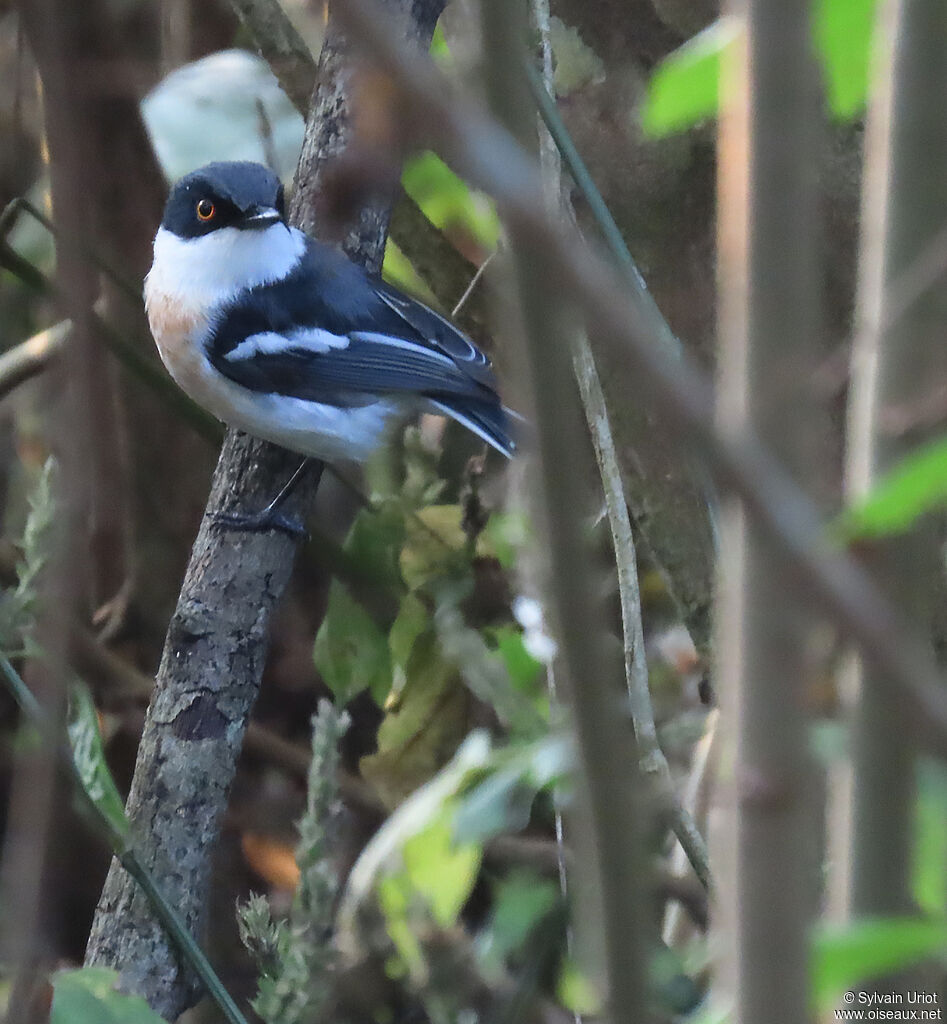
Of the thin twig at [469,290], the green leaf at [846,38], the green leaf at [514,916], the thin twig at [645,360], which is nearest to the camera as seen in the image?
the thin twig at [645,360]

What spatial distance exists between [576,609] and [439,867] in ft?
3.47

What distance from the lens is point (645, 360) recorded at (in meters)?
0.41

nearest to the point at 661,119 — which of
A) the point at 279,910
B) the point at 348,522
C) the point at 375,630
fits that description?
the point at 375,630

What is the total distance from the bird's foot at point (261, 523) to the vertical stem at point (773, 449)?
1.65 meters

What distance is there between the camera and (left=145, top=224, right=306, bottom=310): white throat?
293cm

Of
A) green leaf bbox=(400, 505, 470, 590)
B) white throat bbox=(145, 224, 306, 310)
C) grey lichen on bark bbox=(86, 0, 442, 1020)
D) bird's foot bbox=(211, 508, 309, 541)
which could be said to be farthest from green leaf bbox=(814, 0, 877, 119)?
white throat bbox=(145, 224, 306, 310)

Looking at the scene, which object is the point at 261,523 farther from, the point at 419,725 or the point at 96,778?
the point at 96,778

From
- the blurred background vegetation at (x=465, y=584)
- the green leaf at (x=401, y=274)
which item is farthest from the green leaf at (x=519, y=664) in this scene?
the green leaf at (x=401, y=274)

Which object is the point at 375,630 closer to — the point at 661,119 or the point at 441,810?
the point at 441,810

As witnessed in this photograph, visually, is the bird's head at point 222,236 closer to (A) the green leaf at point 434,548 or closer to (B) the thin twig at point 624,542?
(A) the green leaf at point 434,548

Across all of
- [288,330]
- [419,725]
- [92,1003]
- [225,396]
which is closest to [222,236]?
A: [288,330]

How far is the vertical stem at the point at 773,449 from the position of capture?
1.64 ft

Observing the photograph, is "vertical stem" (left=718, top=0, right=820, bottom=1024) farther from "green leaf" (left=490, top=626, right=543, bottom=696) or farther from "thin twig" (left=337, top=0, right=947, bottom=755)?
"green leaf" (left=490, top=626, right=543, bottom=696)

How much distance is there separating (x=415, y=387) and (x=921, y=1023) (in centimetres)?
234
